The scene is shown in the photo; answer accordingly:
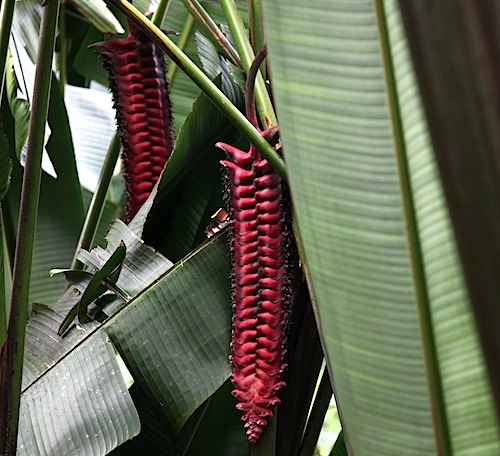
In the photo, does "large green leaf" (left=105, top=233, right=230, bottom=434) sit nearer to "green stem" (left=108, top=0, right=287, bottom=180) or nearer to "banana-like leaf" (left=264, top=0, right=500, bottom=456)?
"green stem" (left=108, top=0, right=287, bottom=180)

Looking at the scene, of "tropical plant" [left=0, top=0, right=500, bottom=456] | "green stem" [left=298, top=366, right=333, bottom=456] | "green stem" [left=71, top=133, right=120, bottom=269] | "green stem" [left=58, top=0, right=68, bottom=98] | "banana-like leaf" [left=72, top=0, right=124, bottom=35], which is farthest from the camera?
"green stem" [left=58, top=0, right=68, bottom=98]

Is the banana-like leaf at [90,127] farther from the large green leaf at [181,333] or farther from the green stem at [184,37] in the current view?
the large green leaf at [181,333]

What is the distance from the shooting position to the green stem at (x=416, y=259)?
0.25m

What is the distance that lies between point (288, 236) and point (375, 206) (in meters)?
0.27

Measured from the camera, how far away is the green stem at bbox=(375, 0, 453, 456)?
246 mm

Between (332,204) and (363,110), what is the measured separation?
0.12 ft

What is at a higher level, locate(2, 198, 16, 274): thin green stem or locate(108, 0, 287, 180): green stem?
locate(108, 0, 287, 180): green stem

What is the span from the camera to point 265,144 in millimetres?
499

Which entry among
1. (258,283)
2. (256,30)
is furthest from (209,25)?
(258,283)

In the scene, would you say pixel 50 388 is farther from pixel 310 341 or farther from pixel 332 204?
pixel 332 204

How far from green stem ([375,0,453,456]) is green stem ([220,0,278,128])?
32 centimetres

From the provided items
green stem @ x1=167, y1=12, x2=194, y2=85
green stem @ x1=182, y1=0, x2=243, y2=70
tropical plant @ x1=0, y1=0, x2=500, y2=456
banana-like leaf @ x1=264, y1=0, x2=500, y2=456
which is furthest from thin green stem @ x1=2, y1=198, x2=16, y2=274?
banana-like leaf @ x1=264, y1=0, x2=500, y2=456

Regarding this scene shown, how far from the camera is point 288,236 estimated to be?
1.71ft

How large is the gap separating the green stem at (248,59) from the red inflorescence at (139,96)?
8 centimetres
